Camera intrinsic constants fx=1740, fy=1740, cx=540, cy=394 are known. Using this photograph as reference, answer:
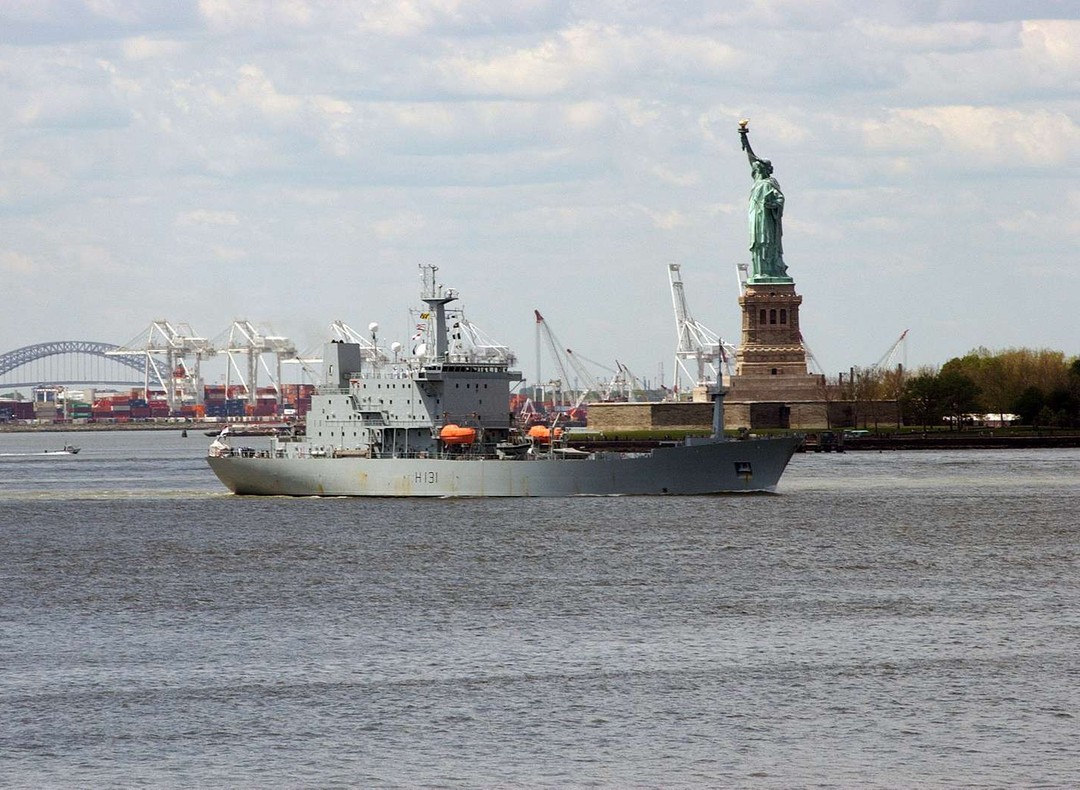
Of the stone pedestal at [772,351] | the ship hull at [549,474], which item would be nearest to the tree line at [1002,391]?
the stone pedestal at [772,351]

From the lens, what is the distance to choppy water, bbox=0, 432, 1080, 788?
26.1 metres

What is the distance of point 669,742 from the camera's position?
27156 millimetres

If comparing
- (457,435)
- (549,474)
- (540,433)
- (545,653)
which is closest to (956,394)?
(540,433)

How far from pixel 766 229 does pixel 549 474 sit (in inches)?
3539

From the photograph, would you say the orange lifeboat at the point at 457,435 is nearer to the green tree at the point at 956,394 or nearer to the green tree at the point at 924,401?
the green tree at the point at 924,401

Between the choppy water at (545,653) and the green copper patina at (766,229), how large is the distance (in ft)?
302

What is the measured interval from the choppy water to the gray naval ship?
6194mm

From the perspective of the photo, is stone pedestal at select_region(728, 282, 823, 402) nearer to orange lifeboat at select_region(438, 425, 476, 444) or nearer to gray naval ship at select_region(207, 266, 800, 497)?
gray naval ship at select_region(207, 266, 800, 497)

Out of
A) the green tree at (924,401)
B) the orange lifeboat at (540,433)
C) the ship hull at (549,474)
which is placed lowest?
the ship hull at (549,474)

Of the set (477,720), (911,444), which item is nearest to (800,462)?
(911,444)

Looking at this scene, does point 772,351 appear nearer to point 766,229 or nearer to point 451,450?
point 766,229

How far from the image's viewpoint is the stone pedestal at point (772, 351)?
6073 inches

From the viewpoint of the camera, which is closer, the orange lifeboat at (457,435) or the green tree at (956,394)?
the orange lifeboat at (457,435)

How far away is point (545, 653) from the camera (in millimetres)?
35031
